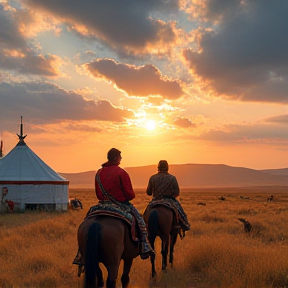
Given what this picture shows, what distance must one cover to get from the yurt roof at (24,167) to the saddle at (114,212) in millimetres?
18907

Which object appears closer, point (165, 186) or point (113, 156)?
point (113, 156)

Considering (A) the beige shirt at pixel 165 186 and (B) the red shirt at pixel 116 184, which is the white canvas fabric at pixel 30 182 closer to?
(A) the beige shirt at pixel 165 186

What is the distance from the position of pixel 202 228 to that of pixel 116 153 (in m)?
10.5

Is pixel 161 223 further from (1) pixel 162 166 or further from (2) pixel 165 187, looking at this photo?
(1) pixel 162 166

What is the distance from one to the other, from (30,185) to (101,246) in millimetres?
19429

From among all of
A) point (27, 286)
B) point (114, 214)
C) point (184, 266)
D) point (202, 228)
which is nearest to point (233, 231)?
point (202, 228)

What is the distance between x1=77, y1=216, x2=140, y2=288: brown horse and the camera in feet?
18.3

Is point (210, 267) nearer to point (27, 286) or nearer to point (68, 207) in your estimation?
point (27, 286)

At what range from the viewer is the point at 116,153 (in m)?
6.49

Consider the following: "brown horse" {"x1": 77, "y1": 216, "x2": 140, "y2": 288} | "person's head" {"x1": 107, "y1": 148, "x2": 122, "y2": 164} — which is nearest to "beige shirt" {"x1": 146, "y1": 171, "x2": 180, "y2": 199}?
"person's head" {"x1": 107, "y1": 148, "x2": 122, "y2": 164}

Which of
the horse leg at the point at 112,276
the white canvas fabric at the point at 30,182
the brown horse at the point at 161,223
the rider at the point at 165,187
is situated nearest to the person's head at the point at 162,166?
the rider at the point at 165,187

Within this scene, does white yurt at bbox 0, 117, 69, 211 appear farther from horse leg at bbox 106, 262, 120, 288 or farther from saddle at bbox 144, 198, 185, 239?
horse leg at bbox 106, 262, 120, 288

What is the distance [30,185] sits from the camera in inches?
952

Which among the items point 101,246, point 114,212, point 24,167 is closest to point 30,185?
point 24,167
